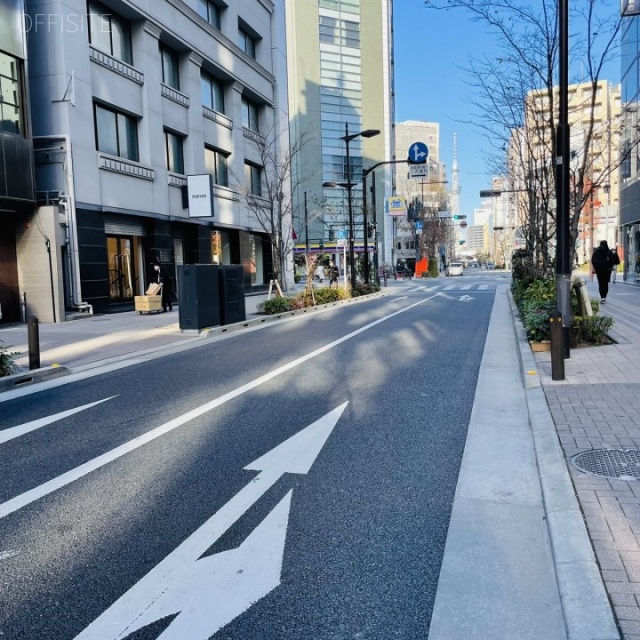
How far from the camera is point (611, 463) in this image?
4.45 metres

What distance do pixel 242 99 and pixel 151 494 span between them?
3310cm

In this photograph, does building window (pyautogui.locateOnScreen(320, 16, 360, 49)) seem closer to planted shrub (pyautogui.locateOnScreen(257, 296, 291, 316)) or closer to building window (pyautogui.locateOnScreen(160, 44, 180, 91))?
building window (pyautogui.locateOnScreen(160, 44, 180, 91))

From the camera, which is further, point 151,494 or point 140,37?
point 140,37

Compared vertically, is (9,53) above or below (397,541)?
above

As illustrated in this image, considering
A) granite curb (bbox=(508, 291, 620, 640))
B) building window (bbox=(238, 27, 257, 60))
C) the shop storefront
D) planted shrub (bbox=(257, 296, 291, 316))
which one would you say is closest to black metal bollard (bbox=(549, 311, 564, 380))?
granite curb (bbox=(508, 291, 620, 640))

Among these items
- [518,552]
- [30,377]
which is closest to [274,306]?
[30,377]

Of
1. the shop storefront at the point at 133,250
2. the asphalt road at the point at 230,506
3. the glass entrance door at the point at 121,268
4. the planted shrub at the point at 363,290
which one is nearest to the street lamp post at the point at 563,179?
the asphalt road at the point at 230,506

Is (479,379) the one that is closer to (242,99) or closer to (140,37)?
(140,37)

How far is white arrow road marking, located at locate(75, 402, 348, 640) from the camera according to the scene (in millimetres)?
2730

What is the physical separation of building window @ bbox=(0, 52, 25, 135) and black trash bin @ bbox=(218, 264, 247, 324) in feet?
25.8

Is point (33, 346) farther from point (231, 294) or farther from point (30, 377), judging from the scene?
point (231, 294)

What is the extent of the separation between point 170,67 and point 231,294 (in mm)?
15336

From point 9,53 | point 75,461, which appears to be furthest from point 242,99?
point 75,461

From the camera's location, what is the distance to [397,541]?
3.54 meters
